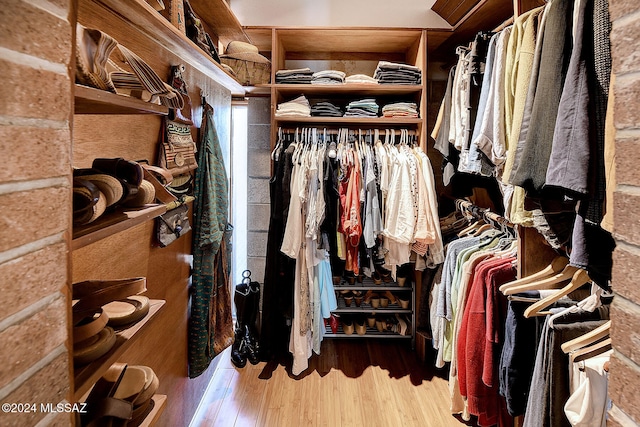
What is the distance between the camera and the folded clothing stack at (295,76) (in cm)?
246

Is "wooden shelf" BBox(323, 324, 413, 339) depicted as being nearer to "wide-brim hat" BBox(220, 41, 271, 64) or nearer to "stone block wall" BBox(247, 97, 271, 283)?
"stone block wall" BBox(247, 97, 271, 283)

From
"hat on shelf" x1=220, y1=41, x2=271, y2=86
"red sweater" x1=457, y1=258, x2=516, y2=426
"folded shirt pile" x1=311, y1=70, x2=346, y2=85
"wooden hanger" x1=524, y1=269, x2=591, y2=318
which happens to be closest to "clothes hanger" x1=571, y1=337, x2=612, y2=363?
"wooden hanger" x1=524, y1=269, x2=591, y2=318

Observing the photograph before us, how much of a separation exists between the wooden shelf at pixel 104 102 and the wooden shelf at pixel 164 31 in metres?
0.37

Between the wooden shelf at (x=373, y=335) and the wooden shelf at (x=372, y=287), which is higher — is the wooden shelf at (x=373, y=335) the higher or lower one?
the lower one

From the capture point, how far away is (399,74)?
8.07 feet

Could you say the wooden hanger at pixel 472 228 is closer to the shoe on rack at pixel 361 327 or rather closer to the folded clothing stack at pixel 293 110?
the shoe on rack at pixel 361 327

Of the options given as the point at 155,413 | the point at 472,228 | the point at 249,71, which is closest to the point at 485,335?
the point at 472,228

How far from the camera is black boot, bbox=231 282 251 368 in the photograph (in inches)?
98.0

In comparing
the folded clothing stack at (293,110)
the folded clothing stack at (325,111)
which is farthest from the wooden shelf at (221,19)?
the folded clothing stack at (325,111)

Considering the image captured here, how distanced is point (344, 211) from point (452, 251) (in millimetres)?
660

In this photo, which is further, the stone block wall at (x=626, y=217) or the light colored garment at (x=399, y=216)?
the light colored garment at (x=399, y=216)

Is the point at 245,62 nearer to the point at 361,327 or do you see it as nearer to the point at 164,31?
the point at 164,31

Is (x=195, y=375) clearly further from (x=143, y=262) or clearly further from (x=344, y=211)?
(x=344, y=211)

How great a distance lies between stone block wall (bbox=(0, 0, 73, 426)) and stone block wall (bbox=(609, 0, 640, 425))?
94 cm
